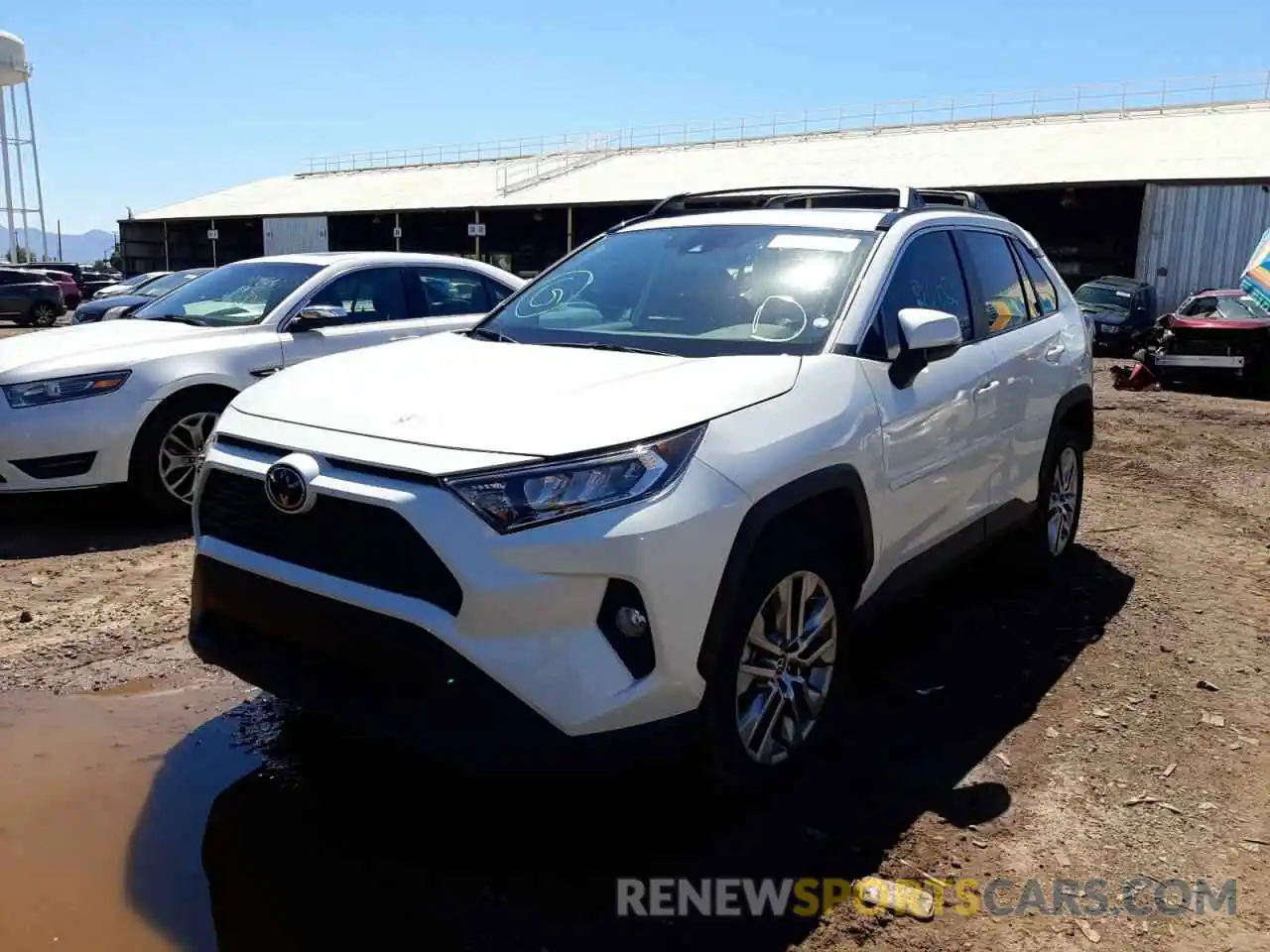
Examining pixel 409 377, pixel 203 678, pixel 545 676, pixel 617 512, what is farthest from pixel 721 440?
pixel 203 678

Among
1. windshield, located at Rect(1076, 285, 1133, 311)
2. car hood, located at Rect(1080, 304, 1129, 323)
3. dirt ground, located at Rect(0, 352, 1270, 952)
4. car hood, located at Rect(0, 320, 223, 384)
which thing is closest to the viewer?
dirt ground, located at Rect(0, 352, 1270, 952)

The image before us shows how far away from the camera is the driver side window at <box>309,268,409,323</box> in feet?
22.7

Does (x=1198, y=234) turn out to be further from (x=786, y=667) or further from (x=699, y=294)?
(x=786, y=667)

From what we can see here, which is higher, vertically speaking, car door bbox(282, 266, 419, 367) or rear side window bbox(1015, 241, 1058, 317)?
rear side window bbox(1015, 241, 1058, 317)

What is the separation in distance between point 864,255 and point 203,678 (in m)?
3.01

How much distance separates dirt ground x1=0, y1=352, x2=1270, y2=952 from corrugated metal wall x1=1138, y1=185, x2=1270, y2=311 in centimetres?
2234

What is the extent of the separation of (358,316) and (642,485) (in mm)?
4900

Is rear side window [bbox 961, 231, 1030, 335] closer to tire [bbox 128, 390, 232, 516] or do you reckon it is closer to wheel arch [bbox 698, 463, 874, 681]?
wheel arch [bbox 698, 463, 874, 681]

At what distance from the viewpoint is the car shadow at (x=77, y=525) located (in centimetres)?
565

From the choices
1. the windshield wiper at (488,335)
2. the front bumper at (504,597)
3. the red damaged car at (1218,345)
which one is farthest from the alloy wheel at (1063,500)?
the red damaged car at (1218,345)

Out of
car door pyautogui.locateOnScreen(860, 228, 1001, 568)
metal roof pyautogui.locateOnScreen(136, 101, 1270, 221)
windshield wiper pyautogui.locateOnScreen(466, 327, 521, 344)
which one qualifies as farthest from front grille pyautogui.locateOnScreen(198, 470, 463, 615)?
metal roof pyautogui.locateOnScreen(136, 101, 1270, 221)

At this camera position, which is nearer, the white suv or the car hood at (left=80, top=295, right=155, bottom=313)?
the white suv

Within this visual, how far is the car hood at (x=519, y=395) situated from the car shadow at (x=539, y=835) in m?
0.76

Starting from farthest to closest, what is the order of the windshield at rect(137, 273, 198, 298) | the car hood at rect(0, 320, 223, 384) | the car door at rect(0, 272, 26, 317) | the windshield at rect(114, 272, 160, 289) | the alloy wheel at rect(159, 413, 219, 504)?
the car door at rect(0, 272, 26, 317), the windshield at rect(114, 272, 160, 289), the windshield at rect(137, 273, 198, 298), the alloy wheel at rect(159, 413, 219, 504), the car hood at rect(0, 320, 223, 384)
